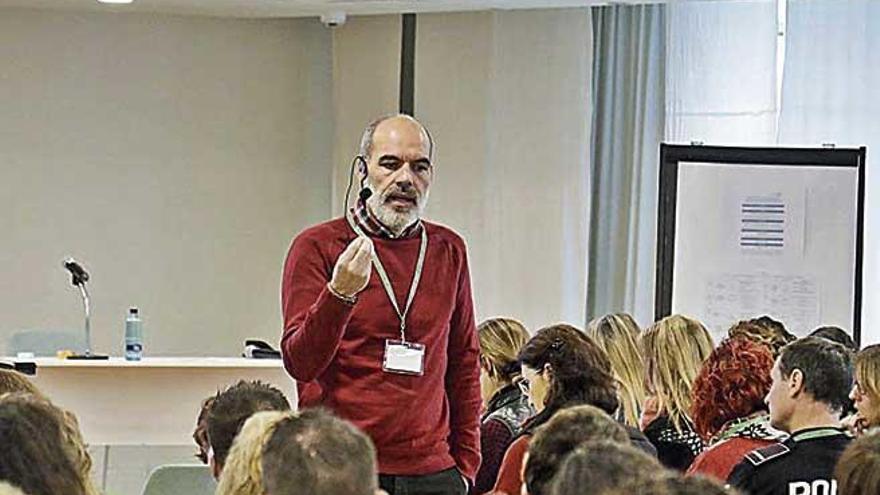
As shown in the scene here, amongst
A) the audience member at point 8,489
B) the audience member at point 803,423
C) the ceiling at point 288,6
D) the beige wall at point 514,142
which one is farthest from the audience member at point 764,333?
the beige wall at point 514,142

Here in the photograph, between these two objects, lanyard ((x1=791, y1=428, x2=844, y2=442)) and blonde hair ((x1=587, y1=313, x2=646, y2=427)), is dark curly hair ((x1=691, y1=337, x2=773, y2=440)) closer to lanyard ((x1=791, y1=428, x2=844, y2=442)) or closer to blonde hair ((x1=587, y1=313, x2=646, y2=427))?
lanyard ((x1=791, y1=428, x2=844, y2=442))

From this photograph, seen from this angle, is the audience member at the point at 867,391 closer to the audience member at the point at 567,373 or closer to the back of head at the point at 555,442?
the audience member at the point at 567,373

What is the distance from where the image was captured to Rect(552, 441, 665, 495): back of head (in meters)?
1.95

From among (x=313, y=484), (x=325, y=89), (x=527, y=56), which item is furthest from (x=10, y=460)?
(x=325, y=89)

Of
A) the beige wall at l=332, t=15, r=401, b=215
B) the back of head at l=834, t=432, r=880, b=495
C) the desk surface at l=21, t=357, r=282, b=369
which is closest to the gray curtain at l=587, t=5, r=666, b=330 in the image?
the beige wall at l=332, t=15, r=401, b=215

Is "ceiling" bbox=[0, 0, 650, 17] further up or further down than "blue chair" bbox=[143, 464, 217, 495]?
further up

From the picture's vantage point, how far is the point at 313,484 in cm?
195

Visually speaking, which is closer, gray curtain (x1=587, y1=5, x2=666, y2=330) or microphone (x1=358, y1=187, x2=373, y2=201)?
microphone (x1=358, y1=187, x2=373, y2=201)

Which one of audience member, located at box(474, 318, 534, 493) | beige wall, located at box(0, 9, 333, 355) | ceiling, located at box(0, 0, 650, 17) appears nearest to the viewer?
audience member, located at box(474, 318, 534, 493)

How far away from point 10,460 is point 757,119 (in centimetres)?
653

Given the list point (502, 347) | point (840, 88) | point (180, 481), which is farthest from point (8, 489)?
point (840, 88)

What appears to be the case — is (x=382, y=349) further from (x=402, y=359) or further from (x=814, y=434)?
(x=814, y=434)

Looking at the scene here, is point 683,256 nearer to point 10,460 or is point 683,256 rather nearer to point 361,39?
point 361,39

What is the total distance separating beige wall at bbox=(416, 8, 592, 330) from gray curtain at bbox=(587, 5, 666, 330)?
0.13 meters
